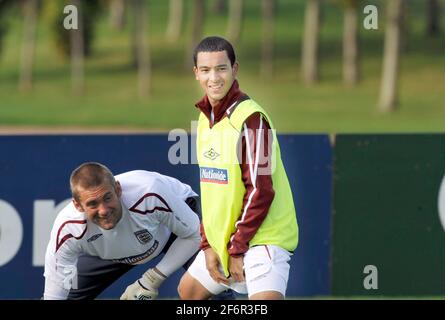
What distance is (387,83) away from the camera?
4044 cm

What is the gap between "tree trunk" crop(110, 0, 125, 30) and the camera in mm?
65312

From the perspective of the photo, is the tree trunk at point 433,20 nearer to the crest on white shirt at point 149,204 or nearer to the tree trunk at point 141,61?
the tree trunk at point 141,61

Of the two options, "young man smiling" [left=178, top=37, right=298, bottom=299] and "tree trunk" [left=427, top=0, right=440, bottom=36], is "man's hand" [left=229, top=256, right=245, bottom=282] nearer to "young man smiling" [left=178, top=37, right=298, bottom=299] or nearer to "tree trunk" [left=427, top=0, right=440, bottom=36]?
"young man smiling" [left=178, top=37, right=298, bottom=299]

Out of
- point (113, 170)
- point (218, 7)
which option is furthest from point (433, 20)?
point (113, 170)

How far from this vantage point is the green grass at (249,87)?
37062mm

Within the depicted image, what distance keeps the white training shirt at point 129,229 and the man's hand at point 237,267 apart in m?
1.03

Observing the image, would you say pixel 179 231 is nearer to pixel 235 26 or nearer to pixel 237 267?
pixel 237 267

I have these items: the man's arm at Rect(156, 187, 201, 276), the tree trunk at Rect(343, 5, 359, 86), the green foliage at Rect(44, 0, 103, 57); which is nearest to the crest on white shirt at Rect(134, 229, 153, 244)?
the man's arm at Rect(156, 187, 201, 276)

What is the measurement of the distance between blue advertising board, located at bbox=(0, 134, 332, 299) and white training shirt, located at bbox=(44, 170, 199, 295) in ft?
8.46

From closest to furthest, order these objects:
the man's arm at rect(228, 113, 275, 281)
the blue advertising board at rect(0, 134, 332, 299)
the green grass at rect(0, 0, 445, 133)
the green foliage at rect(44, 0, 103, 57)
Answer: the man's arm at rect(228, 113, 275, 281)
the blue advertising board at rect(0, 134, 332, 299)
the green grass at rect(0, 0, 445, 133)
the green foliage at rect(44, 0, 103, 57)

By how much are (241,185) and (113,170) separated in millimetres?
4248

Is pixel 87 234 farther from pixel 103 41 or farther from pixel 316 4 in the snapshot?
pixel 103 41

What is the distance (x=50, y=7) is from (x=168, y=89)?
694cm
